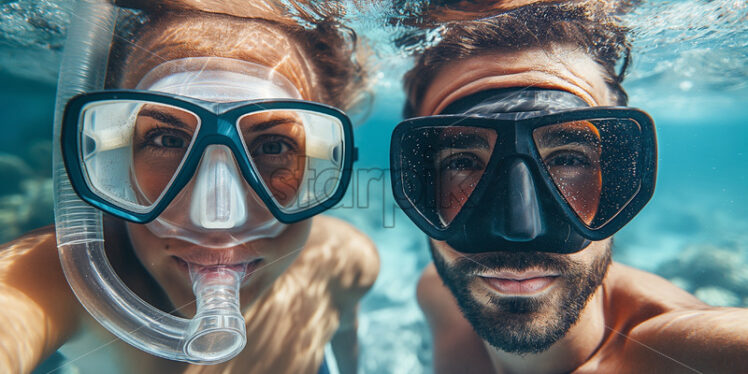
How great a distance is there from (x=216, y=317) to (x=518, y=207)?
1754mm

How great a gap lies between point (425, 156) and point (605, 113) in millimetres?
1118

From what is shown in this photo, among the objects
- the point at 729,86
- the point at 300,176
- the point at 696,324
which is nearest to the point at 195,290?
the point at 300,176

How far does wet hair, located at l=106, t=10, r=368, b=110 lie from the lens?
2.12 m

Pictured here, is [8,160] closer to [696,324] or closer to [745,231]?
[696,324]

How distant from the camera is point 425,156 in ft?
7.65

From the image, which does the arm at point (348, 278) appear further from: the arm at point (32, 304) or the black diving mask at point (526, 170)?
the arm at point (32, 304)

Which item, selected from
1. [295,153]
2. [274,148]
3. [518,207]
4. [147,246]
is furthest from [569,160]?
[147,246]

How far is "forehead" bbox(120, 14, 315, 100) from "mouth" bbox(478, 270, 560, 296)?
6.44ft

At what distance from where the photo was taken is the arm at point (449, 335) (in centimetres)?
312

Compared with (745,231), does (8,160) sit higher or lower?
higher

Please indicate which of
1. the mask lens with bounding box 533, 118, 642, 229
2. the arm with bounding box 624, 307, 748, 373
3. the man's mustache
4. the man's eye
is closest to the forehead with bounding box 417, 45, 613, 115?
the mask lens with bounding box 533, 118, 642, 229

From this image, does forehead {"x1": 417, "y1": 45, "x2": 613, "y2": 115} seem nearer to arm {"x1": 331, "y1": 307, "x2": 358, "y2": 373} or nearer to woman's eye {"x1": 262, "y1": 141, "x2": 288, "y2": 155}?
woman's eye {"x1": 262, "y1": 141, "x2": 288, "y2": 155}

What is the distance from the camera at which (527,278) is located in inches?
Answer: 78.3

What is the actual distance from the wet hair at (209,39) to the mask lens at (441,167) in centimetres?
124
